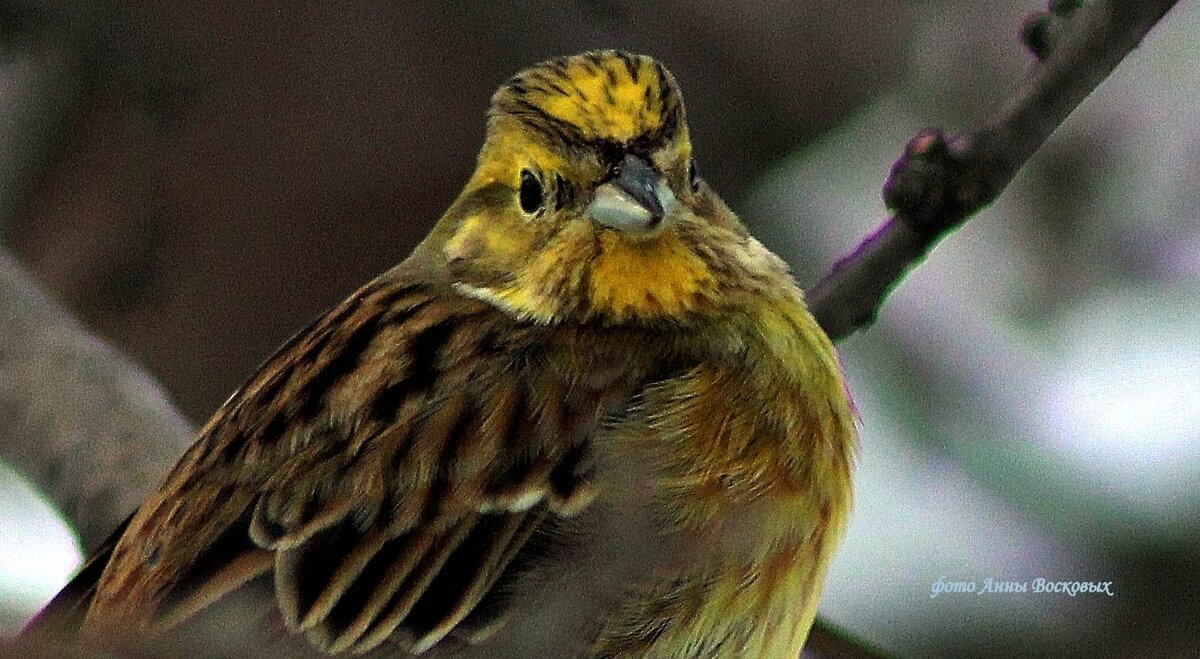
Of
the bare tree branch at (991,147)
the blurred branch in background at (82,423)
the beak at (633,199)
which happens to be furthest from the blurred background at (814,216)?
the beak at (633,199)

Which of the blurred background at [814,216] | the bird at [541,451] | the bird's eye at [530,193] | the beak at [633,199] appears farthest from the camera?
the blurred background at [814,216]

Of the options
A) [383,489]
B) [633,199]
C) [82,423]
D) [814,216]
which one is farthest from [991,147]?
[82,423]


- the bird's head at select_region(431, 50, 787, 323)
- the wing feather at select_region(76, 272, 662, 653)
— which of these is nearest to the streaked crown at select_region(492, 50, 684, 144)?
the bird's head at select_region(431, 50, 787, 323)

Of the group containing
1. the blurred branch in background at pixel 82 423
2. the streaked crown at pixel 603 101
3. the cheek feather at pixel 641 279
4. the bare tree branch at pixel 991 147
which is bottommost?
the blurred branch in background at pixel 82 423

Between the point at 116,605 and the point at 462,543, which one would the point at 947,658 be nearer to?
the point at 462,543

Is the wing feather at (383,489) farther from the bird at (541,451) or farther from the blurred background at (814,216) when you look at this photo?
the blurred background at (814,216)

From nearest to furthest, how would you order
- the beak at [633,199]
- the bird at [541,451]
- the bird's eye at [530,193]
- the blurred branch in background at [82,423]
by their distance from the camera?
the bird at [541,451] → the beak at [633,199] → the bird's eye at [530,193] → the blurred branch in background at [82,423]
